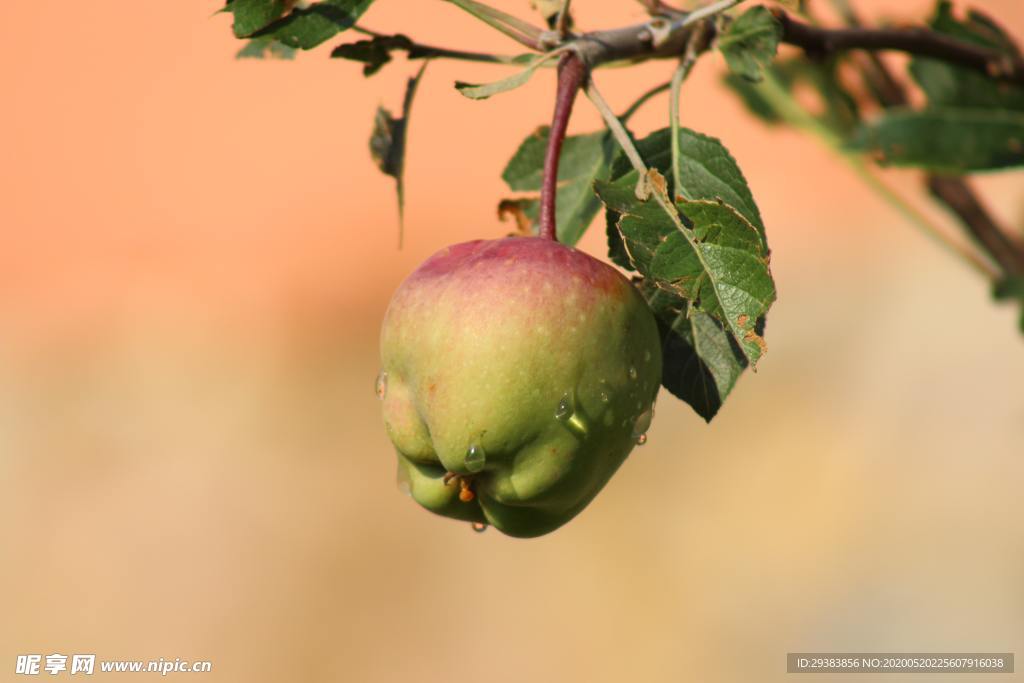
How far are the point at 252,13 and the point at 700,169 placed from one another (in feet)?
1.27

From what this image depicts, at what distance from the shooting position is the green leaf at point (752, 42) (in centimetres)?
96

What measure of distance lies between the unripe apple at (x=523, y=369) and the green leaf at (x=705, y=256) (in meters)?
0.03

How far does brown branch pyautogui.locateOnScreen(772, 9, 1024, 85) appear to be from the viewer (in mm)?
1065

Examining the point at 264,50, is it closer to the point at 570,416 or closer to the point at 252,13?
the point at 252,13

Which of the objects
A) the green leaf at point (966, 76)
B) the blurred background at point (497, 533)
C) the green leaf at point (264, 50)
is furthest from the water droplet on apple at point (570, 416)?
the blurred background at point (497, 533)

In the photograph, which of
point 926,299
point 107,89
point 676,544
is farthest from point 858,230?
point 107,89

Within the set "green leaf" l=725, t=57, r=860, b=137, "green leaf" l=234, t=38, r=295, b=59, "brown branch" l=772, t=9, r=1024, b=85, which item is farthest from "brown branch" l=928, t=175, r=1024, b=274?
"green leaf" l=234, t=38, r=295, b=59

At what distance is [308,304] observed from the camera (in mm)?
5359

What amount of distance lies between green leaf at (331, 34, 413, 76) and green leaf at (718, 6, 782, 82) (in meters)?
0.28

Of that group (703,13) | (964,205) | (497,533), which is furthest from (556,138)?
(497,533)

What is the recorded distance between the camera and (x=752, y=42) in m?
0.97

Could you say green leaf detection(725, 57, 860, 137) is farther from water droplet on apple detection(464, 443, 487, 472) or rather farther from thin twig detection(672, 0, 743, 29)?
water droplet on apple detection(464, 443, 487, 472)

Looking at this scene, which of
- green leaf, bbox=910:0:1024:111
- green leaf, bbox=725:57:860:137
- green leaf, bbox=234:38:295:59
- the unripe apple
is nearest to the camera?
the unripe apple

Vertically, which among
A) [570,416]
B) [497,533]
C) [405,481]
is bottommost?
[497,533]
